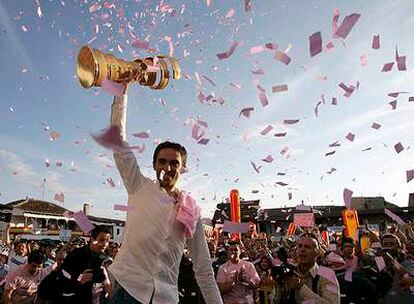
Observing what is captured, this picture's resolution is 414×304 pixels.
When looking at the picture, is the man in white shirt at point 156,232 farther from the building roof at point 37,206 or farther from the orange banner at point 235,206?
the building roof at point 37,206

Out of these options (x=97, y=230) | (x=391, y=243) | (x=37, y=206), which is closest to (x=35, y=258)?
(x=97, y=230)

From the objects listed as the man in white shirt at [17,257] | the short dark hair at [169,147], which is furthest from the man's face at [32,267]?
the short dark hair at [169,147]

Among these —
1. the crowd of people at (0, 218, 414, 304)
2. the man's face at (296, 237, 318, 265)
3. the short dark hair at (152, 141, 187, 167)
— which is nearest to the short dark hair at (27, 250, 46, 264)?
the crowd of people at (0, 218, 414, 304)

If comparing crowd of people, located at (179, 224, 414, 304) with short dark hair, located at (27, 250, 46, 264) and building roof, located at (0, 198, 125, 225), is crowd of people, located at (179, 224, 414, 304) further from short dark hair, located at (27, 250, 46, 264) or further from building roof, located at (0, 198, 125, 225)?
building roof, located at (0, 198, 125, 225)

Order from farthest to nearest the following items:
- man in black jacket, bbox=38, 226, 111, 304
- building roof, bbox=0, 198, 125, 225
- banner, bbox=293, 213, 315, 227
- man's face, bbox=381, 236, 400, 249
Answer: building roof, bbox=0, 198, 125, 225, banner, bbox=293, 213, 315, 227, man's face, bbox=381, 236, 400, 249, man in black jacket, bbox=38, 226, 111, 304

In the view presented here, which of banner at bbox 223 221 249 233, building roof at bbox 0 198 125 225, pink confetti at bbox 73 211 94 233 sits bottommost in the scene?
pink confetti at bbox 73 211 94 233

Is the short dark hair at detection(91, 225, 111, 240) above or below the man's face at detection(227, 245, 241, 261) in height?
above

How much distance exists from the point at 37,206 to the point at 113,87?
144 ft

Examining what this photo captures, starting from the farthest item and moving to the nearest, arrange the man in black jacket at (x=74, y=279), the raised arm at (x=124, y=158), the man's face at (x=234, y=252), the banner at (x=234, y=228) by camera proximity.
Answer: the man's face at (x=234, y=252), the banner at (x=234, y=228), the man in black jacket at (x=74, y=279), the raised arm at (x=124, y=158)

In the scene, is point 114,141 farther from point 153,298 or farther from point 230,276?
point 230,276

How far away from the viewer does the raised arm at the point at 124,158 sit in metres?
2.55

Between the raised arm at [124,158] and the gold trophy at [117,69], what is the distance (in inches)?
6.4

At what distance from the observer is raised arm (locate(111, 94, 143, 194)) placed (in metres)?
2.55

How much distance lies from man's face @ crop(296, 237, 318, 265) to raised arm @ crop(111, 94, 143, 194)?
261cm
